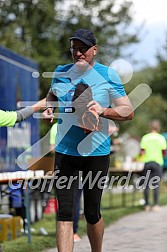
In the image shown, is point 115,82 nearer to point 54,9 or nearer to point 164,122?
point 54,9

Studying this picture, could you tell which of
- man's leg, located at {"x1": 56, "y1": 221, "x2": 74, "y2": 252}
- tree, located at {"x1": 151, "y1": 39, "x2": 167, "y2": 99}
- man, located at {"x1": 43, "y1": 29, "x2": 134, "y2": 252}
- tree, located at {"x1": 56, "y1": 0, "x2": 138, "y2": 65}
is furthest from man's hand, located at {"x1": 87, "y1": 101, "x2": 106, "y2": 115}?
tree, located at {"x1": 151, "y1": 39, "x2": 167, "y2": 99}

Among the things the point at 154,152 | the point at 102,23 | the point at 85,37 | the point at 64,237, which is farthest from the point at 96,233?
the point at 102,23

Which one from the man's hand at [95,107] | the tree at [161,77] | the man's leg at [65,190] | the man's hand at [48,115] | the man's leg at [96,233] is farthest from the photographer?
the tree at [161,77]

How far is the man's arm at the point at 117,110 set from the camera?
668 cm

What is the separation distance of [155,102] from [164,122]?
126 inches

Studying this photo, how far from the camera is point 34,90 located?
57.5 feet

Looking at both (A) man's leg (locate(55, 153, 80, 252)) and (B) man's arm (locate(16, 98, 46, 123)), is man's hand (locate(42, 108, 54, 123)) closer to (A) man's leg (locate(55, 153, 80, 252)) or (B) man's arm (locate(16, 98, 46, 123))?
(B) man's arm (locate(16, 98, 46, 123))

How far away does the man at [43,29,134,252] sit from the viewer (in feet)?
22.6

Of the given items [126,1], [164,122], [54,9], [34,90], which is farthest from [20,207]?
[164,122]

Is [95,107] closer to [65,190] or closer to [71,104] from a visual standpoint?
[71,104]

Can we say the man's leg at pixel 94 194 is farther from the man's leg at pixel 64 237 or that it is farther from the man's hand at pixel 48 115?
the man's hand at pixel 48 115

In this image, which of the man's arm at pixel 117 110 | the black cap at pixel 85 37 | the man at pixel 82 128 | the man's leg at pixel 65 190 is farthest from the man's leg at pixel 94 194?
the black cap at pixel 85 37

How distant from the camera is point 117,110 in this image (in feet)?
22.5

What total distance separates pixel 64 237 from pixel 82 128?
3.03 ft
